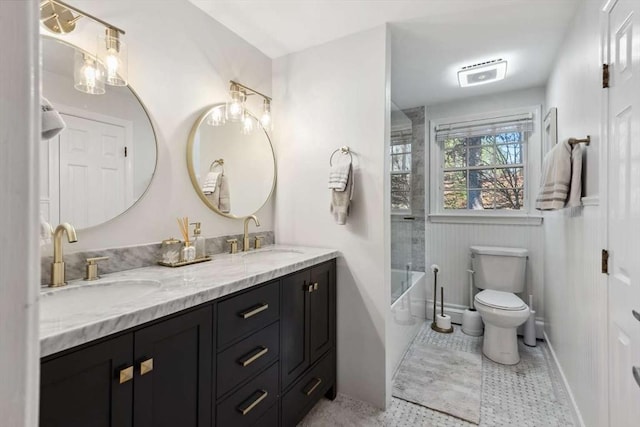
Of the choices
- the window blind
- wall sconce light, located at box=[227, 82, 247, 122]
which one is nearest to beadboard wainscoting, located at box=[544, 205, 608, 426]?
the window blind

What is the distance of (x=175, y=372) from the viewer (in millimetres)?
1013

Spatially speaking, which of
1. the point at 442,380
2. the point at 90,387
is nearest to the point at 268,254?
the point at 90,387

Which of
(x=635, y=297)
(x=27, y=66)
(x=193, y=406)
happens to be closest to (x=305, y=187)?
(x=193, y=406)

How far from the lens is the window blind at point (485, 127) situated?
2.89 meters

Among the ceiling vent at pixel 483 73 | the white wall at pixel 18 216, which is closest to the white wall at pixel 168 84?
the white wall at pixel 18 216

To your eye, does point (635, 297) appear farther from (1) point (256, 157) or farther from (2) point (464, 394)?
(1) point (256, 157)

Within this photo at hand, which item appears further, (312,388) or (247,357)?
(312,388)

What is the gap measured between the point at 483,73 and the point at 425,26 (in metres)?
0.93

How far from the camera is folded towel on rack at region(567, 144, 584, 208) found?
5.26 ft

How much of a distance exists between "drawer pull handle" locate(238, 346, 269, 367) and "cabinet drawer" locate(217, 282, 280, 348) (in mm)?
99

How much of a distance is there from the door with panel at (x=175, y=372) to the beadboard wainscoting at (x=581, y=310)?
168 centimetres

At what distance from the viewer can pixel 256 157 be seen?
2.21 m

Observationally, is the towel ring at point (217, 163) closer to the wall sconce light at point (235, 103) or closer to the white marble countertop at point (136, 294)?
the wall sconce light at point (235, 103)

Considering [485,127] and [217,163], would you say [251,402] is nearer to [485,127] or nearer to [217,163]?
[217,163]
